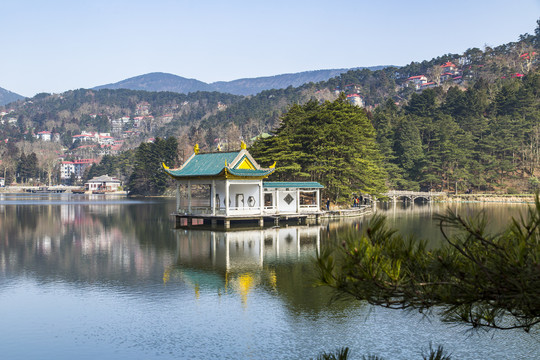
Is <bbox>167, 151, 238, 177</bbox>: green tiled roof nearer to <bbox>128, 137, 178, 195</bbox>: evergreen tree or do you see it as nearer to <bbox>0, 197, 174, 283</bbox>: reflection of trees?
<bbox>0, 197, 174, 283</bbox>: reflection of trees

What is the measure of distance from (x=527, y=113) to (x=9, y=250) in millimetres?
70392

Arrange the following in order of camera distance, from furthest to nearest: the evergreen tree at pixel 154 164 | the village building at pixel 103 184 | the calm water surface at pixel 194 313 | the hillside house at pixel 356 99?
the hillside house at pixel 356 99, the village building at pixel 103 184, the evergreen tree at pixel 154 164, the calm water surface at pixel 194 313

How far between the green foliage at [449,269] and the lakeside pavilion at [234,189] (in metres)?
27.4

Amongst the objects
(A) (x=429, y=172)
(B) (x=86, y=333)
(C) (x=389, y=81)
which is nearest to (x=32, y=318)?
(B) (x=86, y=333)

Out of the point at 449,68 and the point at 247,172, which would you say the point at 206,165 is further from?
the point at 449,68

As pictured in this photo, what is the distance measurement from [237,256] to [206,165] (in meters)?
12.4

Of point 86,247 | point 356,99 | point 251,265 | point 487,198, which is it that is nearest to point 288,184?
point 86,247

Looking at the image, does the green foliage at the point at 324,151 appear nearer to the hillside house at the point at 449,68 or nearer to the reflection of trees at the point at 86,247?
the reflection of trees at the point at 86,247

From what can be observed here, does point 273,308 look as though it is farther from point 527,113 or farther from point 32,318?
point 527,113

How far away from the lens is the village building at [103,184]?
122188 mm

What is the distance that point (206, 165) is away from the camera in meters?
36.1

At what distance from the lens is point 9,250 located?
1066 inches

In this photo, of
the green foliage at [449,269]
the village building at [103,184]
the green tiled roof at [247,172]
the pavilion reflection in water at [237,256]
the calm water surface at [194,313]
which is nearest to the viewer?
the green foliage at [449,269]

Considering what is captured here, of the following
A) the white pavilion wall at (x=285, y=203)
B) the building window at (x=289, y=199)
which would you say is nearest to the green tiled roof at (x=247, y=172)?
the white pavilion wall at (x=285, y=203)
